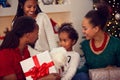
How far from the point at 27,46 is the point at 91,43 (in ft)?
1.96

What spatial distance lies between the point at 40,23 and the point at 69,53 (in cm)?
39

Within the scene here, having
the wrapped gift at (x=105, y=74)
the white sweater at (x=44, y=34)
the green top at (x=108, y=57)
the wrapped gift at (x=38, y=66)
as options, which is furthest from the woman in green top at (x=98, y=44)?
the wrapped gift at (x=38, y=66)

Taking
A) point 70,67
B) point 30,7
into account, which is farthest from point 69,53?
point 30,7

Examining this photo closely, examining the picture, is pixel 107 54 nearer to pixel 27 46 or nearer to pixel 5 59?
pixel 27 46

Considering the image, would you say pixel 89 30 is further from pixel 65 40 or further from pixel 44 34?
pixel 44 34

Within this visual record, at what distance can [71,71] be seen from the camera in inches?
86.2

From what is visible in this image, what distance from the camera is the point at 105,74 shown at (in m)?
2.15

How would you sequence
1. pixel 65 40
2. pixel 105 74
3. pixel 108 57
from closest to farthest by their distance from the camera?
1. pixel 105 74
2. pixel 108 57
3. pixel 65 40

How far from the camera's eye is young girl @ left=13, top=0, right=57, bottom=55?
101 inches

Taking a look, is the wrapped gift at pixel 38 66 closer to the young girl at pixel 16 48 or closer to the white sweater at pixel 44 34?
the young girl at pixel 16 48

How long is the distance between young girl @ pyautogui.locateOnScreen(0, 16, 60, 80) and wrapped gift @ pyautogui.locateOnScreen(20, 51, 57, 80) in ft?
0.15

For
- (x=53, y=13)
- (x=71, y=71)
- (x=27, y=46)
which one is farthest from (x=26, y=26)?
(x=53, y=13)

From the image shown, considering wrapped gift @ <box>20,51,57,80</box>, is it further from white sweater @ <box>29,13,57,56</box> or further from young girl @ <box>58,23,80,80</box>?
white sweater @ <box>29,13,57,56</box>

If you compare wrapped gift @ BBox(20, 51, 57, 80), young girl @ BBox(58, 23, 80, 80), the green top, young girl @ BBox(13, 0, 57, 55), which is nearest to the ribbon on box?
wrapped gift @ BBox(20, 51, 57, 80)
